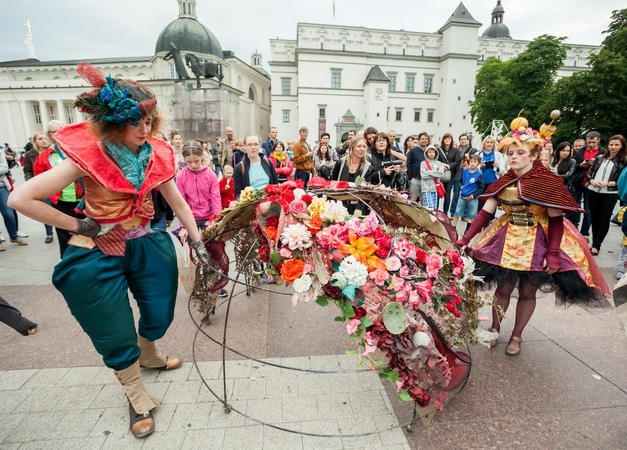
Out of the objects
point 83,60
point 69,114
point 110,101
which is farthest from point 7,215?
point 83,60

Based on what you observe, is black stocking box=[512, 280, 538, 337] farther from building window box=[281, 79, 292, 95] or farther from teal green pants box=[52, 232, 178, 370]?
building window box=[281, 79, 292, 95]

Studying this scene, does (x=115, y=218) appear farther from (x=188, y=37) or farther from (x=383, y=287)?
(x=188, y=37)

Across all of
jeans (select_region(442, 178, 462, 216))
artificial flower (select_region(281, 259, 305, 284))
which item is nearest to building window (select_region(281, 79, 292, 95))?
jeans (select_region(442, 178, 462, 216))

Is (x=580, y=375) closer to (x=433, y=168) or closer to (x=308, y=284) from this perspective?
(x=308, y=284)

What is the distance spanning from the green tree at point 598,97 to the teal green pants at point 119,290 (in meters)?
26.5

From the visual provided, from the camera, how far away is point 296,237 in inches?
69.8

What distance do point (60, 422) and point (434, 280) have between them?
8.25 feet

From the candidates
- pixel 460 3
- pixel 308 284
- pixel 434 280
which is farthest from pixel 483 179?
pixel 460 3

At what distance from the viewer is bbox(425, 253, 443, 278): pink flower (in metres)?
1.70

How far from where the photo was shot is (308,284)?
170 centimetres

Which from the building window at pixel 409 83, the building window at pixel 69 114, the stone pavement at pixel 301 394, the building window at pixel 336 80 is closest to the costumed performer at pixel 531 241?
the stone pavement at pixel 301 394

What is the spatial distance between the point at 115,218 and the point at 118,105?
63cm

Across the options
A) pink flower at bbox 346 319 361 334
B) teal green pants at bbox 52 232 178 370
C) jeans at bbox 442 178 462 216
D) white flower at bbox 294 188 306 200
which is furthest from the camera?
jeans at bbox 442 178 462 216

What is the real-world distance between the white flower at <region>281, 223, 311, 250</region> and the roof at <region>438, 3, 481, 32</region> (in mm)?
50797
